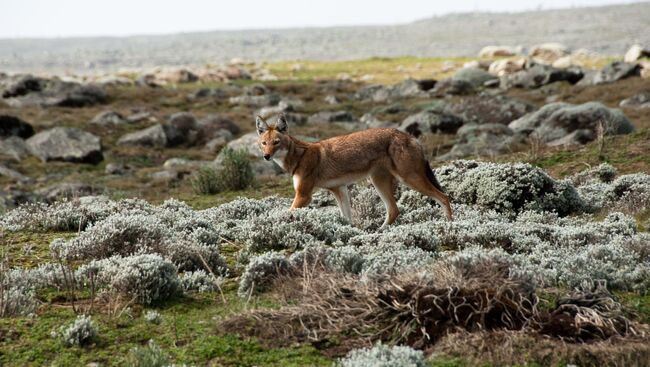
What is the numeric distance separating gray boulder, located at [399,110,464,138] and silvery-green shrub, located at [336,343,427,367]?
93.0 feet

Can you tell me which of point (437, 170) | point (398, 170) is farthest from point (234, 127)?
point (398, 170)

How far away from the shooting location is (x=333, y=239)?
10266mm

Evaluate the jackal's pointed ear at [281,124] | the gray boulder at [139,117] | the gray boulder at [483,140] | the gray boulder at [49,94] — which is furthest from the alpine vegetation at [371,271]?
the gray boulder at [49,94]

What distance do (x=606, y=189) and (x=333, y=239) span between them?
645cm

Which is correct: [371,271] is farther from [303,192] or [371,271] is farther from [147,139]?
[147,139]

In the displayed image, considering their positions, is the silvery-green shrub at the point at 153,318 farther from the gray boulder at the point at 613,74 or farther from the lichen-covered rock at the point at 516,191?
the gray boulder at the point at 613,74

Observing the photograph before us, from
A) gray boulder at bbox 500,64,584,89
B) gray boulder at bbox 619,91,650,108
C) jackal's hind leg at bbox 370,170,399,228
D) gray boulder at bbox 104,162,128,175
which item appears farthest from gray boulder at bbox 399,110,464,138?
gray boulder at bbox 500,64,584,89

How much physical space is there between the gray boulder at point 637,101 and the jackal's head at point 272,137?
32.1 m

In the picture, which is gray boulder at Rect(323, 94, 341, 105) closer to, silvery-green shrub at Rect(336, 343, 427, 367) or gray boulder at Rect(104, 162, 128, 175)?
gray boulder at Rect(104, 162, 128, 175)

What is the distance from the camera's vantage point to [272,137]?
11.9 m

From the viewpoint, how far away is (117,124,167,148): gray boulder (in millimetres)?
37531

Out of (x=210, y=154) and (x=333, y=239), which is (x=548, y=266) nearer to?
(x=333, y=239)

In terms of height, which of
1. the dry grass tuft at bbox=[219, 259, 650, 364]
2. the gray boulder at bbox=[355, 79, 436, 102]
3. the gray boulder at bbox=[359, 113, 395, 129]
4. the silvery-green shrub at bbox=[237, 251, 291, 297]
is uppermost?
the dry grass tuft at bbox=[219, 259, 650, 364]

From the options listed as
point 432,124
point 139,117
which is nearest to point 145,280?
point 432,124
